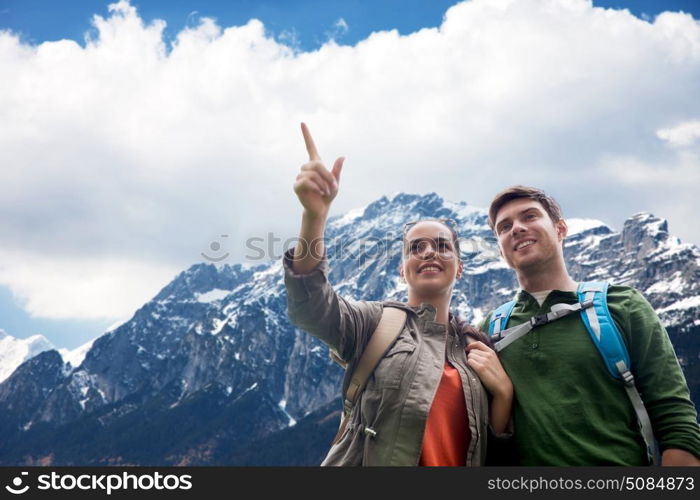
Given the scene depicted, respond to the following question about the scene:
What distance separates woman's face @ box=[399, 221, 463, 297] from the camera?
18.8ft

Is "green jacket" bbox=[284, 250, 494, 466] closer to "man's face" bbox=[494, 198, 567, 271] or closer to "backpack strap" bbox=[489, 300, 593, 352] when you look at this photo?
"backpack strap" bbox=[489, 300, 593, 352]

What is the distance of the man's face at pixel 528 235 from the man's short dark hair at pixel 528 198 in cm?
6

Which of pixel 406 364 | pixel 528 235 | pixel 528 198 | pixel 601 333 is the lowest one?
pixel 406 364

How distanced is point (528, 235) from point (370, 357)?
2323 mm

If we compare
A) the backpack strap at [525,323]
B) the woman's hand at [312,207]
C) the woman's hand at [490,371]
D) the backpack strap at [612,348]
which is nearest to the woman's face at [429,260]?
the woman's hand at [490,371]

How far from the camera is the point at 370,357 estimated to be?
521 centimetres

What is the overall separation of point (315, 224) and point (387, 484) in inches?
93.5

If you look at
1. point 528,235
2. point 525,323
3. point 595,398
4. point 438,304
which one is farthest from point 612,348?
point 438,304

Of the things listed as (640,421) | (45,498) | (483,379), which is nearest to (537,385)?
(483,379)

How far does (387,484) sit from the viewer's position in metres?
4.94

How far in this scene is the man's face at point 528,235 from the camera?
20.2 feet

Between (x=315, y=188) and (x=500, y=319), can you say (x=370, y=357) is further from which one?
(x=500, y=319)

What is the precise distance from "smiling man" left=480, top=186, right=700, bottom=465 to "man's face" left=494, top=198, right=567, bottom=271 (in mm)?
12

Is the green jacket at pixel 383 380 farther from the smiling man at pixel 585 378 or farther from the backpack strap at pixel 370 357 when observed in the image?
the smiling man at pixel 585 378
